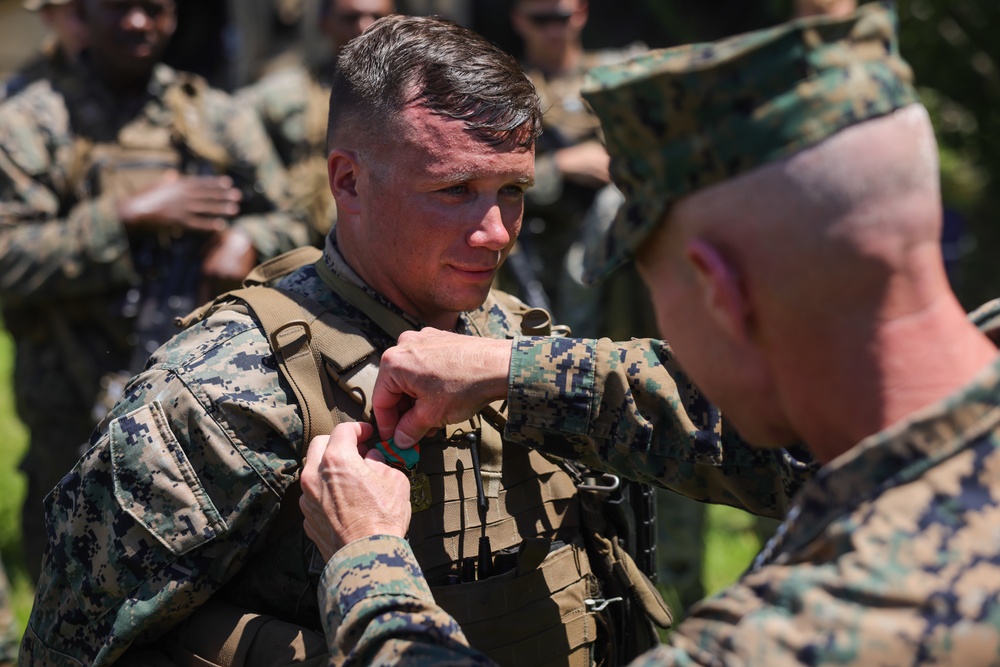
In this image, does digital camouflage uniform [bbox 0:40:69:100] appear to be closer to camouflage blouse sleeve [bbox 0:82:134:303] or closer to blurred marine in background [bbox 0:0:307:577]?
blurred marine in background [bbox 0:0:307:577]

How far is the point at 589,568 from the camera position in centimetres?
272

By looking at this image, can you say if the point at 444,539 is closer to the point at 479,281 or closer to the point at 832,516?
the point at 479,281

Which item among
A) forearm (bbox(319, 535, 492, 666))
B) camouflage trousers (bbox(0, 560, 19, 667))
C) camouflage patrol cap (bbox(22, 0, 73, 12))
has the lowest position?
camouflage trousers (bbox(0, 560, 19, 667))

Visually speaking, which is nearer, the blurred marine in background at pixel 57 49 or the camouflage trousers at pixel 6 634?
the camouflage trousers at pixel 6 634

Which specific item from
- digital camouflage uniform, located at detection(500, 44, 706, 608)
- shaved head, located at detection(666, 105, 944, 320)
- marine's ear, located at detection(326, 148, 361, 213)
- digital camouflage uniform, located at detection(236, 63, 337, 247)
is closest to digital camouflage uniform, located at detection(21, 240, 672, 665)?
marine's ear, located at detection(326, 148, 361, 213)

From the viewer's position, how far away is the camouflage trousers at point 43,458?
5125mm

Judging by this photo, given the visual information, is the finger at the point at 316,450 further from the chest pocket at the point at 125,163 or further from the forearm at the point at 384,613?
the chest pocket at the point at 125,163

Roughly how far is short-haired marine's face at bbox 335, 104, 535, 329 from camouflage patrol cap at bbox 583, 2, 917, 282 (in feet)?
2.58

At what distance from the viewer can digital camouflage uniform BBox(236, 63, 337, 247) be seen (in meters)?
5.98

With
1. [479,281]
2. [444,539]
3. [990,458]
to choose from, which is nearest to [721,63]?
[990,458]

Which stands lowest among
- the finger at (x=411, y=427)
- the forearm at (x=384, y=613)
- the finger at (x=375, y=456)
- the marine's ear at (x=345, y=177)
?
the forearm at (x=384, y=613)

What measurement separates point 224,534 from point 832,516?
120cm

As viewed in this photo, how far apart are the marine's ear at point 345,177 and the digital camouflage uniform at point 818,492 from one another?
3.11 feet

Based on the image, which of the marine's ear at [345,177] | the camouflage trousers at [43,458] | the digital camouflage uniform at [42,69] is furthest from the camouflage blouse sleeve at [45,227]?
the marine's ear at [345,177]
